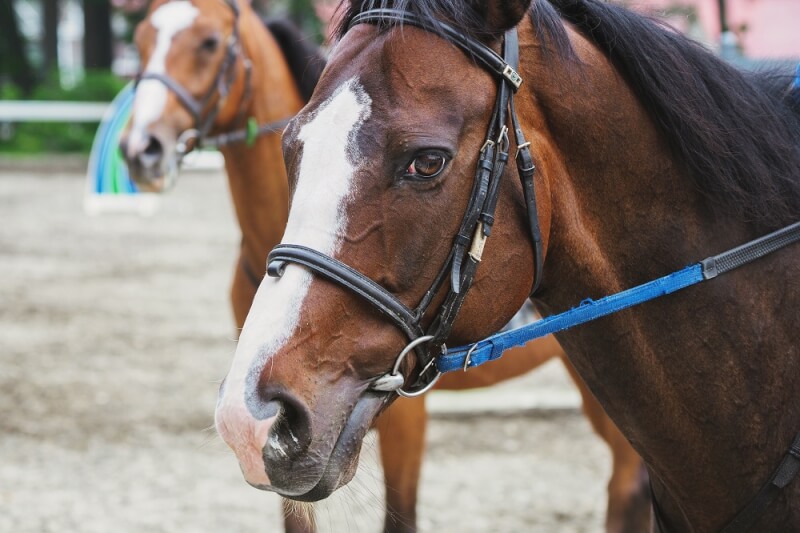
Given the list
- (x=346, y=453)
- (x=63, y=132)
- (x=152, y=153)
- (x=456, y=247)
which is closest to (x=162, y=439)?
(x=152, y=153)

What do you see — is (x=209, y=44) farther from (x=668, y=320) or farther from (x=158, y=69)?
(x=668, y=320)

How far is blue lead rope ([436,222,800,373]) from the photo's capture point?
1813 mm

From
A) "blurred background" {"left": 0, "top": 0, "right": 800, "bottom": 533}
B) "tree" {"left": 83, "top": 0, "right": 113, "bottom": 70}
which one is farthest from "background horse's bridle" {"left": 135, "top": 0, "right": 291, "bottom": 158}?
"tree" {"left": 83, "top": 0, "right": 113, "bottom": 70}

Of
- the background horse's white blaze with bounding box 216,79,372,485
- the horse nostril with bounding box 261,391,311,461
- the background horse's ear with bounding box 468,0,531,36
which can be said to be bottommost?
the horse nostril with bounding box 261,391,311,461

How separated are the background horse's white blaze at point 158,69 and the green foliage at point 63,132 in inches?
696

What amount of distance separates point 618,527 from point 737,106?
8.91ft

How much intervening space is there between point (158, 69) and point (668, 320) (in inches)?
125

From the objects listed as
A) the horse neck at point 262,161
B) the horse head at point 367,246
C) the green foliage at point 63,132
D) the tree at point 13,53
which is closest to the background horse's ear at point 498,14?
the horse head at point 367,246

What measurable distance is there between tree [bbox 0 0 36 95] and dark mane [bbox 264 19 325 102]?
26152mm

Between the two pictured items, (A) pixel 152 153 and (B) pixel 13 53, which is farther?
(B) pixel 13 53

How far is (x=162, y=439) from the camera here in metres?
5.96

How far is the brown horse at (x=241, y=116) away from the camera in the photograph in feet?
13.3

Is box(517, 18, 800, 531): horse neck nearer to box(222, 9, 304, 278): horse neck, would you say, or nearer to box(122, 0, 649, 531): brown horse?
box(122, 0, 649, 531): brown horse

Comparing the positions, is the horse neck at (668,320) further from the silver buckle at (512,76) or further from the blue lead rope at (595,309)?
the silver buckle at (512,76)
